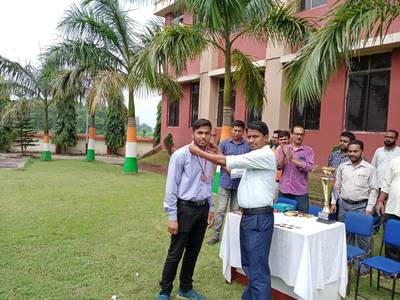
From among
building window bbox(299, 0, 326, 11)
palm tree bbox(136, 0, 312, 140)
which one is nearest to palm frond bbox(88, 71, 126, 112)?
palm tree bbox(136, 0, 312, 140)

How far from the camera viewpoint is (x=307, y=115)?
1140 cm

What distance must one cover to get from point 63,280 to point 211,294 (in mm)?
1609

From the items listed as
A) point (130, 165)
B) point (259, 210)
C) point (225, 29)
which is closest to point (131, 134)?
point (130, 165)

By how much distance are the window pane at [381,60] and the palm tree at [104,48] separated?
238 inches

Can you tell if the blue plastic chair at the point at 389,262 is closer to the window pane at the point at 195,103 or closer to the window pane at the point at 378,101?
the window pane at the point at 378,101

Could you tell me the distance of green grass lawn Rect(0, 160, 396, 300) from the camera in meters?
3.96

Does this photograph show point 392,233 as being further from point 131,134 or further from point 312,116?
point 131,134

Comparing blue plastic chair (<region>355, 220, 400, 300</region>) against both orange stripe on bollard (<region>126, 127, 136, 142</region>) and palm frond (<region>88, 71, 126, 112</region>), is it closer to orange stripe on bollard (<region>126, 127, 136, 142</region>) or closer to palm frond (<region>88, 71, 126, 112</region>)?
palm frond (<region>88, 71, 126, 112</region>)

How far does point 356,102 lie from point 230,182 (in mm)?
6178

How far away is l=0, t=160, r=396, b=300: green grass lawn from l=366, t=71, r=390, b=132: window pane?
5718 millimetres

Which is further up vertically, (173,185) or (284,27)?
(284,27)

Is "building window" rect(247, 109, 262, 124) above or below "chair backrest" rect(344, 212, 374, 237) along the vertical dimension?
above

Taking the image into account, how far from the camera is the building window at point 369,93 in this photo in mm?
9438

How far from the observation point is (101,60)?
1334 cm
